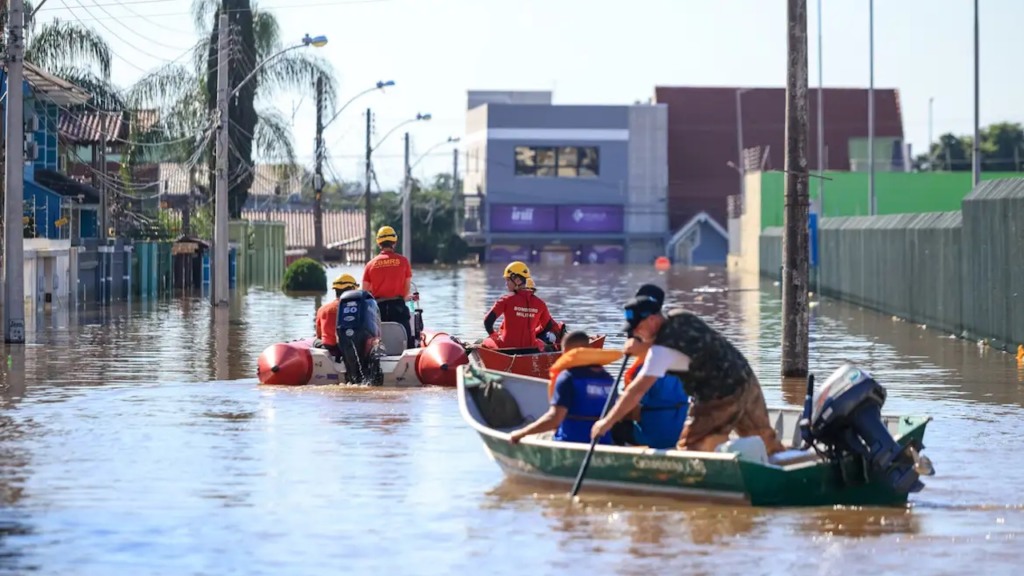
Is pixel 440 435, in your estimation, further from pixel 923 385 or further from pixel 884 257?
pixel 884 257

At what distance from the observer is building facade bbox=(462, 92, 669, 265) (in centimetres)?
11700

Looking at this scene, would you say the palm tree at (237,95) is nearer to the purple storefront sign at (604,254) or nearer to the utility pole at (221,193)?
the utility pole at (221,193)

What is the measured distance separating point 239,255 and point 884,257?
1202 inches

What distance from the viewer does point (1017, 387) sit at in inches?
894

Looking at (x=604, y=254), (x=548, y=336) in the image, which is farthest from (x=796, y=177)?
(x=604, y=254)

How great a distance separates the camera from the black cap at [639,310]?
13.1m

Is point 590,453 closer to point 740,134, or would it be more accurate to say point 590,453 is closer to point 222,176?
point 222,176

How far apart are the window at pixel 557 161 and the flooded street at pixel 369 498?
92.4 meters

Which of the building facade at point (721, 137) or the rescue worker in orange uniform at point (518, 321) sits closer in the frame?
the rescue worker in orange uniform at point (518, 321)

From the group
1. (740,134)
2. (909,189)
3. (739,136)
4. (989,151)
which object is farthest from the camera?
(989,151)

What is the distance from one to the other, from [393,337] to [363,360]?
1400mm

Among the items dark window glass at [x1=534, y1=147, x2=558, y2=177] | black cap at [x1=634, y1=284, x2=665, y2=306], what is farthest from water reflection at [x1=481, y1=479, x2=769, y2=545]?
dark window glass at [x1=534, y1=147, x2=558, y2=177]

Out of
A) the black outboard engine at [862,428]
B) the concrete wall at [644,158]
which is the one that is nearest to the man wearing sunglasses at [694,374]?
the black outboard engine at [862,428]

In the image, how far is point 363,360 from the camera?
840 inches
